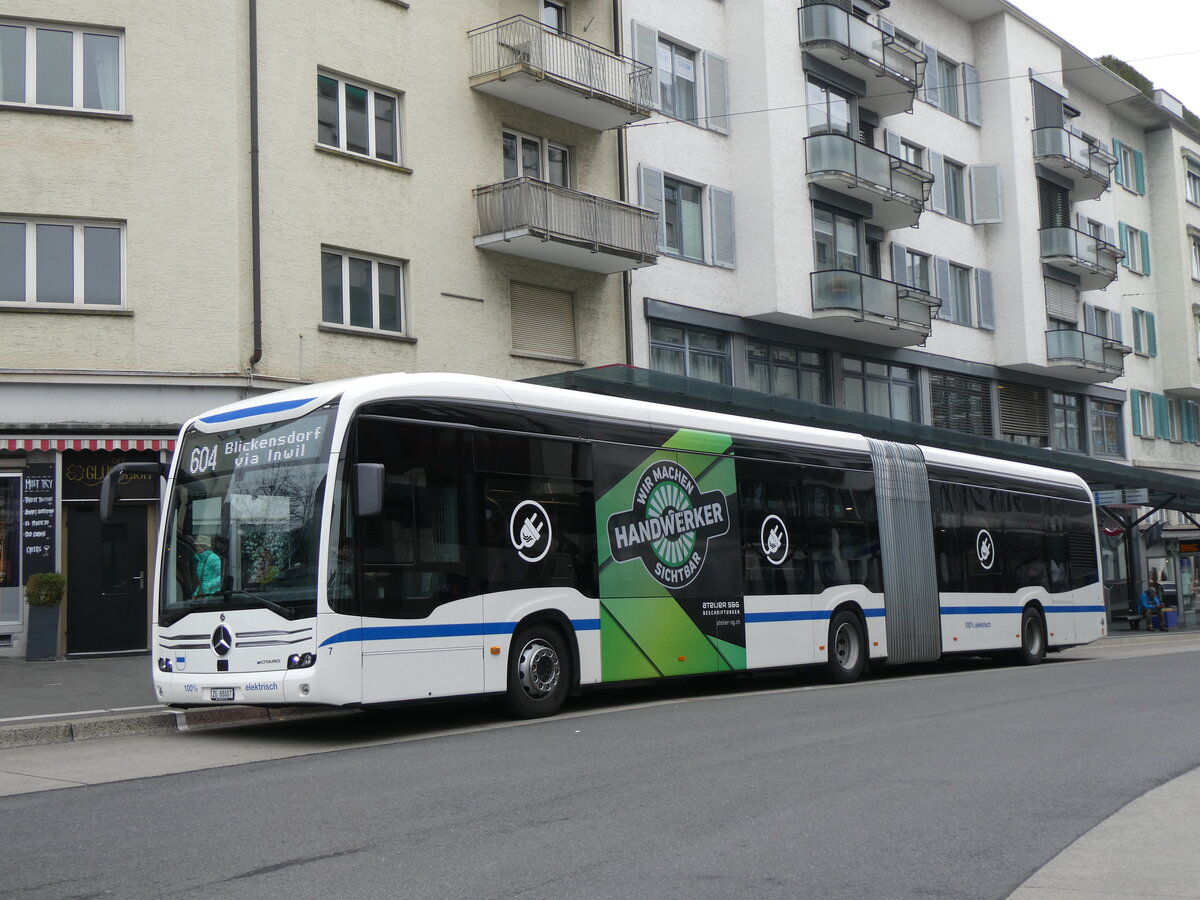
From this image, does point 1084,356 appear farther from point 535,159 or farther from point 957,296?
point 535,159

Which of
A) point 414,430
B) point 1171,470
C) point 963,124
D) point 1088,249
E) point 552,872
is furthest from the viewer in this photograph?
point 1171,470

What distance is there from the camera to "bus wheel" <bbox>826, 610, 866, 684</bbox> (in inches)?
672

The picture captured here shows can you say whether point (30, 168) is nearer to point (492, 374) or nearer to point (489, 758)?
point (492, 374)

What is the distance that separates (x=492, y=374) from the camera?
23250 mm

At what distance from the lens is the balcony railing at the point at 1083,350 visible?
39281mm

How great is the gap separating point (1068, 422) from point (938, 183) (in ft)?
32.0

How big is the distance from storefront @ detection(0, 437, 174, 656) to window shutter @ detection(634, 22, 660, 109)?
13264 mm

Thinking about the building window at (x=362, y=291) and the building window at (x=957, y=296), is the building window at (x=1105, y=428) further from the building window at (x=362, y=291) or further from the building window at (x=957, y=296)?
the building window at (x=362, y=291)

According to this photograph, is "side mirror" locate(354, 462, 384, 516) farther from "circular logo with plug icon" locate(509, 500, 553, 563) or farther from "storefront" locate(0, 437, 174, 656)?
"storefront" locate(0, 437, 174, 656)

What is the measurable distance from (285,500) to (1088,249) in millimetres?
35561

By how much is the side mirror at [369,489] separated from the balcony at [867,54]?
2303cm

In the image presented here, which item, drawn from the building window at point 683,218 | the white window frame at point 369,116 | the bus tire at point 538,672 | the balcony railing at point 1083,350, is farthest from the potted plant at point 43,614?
the balcony railing at point 1083,350

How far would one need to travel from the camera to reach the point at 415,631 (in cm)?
1129

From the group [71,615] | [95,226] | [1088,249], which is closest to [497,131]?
[95,226]
